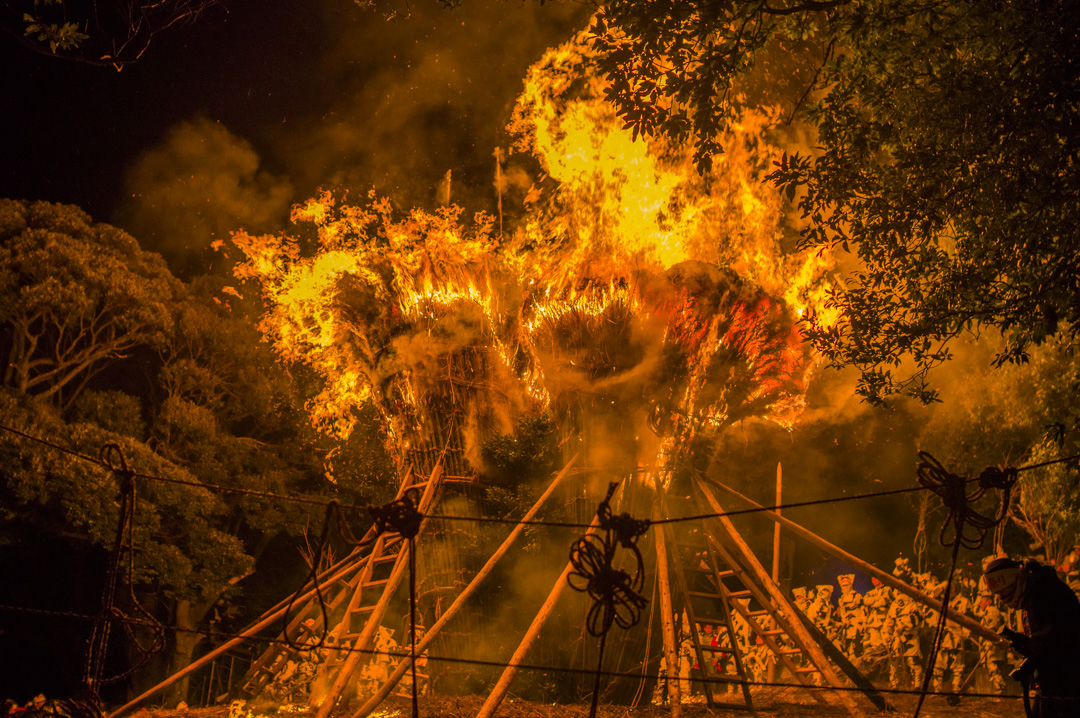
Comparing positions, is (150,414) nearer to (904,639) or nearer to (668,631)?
(668,631)

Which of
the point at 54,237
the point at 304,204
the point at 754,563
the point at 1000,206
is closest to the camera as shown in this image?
the point at 1000,206

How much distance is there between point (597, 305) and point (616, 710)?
13.9 feet

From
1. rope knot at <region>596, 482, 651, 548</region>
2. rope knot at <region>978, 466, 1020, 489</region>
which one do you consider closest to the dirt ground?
rope knot at <region>978, 466, 1020, 489</region>

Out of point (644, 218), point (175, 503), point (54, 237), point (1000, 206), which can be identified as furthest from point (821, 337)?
point (54, 237)

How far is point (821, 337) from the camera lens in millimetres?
7145

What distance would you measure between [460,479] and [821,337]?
4481 millimetres

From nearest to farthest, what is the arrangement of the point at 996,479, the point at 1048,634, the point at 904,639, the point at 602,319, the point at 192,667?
1. the point at 996,479
2. the point at 1048,634
3. the point at 192,667
4. the point at 602,319
5. the point at 904,639

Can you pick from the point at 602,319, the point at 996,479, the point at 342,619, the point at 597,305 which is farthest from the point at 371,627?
the point at 996,479

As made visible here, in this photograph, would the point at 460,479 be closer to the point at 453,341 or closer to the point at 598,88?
the point at 453,341

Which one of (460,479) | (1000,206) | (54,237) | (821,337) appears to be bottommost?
(460,479)

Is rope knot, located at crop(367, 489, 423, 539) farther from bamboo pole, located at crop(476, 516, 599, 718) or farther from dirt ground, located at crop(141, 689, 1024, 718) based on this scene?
dirt ground, located at crop(141, 689, 1024, 718)

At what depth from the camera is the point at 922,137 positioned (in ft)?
21.1

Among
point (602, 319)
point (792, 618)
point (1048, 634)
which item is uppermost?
point (602, 319)

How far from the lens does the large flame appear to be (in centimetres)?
879
